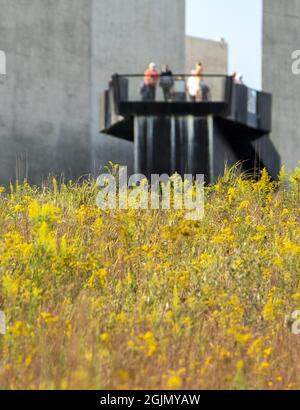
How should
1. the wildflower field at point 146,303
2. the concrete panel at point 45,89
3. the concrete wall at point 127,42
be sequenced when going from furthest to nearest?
the concrete wall at point 127,42
the concrete panel at point 45,89
the wildflower field at point 146,303

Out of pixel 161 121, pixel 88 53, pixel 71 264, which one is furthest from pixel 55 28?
pixel 71 264

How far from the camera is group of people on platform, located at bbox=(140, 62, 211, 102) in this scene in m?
22.4

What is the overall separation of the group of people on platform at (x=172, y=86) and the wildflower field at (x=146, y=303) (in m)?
12.1

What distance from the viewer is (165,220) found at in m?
10.5

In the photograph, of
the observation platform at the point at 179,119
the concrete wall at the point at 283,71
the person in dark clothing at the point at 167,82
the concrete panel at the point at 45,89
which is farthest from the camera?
the concrete wall at the point at 283,71

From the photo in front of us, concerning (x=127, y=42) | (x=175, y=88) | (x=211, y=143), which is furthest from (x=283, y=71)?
(x=175, y=88)

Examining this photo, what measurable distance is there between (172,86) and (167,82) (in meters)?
0.18

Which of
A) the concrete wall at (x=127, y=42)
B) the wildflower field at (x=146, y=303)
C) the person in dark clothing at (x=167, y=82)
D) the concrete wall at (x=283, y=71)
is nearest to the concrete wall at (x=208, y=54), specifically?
the concrete wall at (x=283, y=71)

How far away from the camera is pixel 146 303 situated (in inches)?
279

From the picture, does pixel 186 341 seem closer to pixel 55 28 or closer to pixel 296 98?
pixel 55 28

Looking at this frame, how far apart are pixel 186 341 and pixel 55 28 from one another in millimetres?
25247

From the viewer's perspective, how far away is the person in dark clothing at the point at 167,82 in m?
22.3

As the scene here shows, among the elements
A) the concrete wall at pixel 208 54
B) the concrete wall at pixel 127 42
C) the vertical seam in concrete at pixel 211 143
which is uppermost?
the concrete wall at pixel 208 54

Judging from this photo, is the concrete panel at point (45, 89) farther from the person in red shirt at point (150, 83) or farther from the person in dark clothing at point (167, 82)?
the person in dark clothing at point (167, 82)
